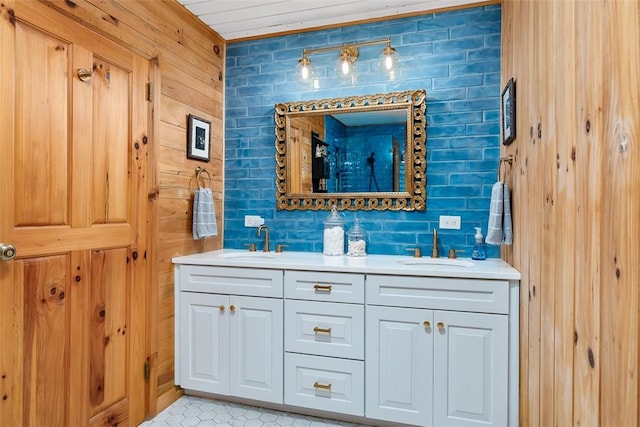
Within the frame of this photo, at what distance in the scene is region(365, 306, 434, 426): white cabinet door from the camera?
1888 mm

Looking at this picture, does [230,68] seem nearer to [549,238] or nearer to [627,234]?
[549,238]

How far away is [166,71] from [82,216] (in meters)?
1.03

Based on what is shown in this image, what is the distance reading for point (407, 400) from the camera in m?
1.92

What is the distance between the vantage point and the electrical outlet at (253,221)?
2791 millimetres

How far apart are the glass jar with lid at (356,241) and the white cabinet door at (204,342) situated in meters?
0.86

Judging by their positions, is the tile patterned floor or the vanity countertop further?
the tile patterned floor

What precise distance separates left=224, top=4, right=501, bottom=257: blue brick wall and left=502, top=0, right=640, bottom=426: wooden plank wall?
2.55 ft

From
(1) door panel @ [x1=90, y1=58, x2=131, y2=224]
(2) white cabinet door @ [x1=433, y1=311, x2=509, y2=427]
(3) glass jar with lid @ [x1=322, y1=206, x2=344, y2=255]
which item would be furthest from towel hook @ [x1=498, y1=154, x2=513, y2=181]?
(1) door panel @ [x1=90, y1=58, x2=131, y2=224]

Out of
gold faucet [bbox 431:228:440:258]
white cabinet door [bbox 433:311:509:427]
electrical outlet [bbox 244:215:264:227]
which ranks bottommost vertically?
white cabinet door [bbox 433:311:509:427]

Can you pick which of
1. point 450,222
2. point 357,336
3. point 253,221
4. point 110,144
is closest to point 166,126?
point 110,144

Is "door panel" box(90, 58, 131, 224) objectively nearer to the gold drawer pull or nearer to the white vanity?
the white vanity

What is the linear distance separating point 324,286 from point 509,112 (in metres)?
1.35

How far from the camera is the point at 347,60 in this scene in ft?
8.31

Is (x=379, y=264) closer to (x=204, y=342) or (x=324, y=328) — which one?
(x=324, y=328)
